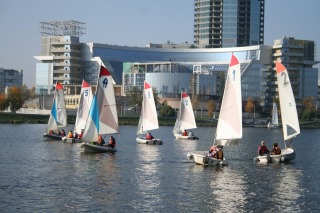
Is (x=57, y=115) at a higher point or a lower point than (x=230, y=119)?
lower

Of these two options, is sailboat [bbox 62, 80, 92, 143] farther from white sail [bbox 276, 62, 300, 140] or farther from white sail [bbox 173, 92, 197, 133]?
white sail [bbox 276, 62, 300, 140]

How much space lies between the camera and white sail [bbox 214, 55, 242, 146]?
6412 cm

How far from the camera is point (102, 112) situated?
75.7m

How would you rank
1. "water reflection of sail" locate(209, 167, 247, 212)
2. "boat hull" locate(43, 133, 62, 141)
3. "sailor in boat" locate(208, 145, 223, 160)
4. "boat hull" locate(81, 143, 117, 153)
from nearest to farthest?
"water reflection of sail" locate(209, 167, 247, 212) < "sailor in boat" locate(208, 145, 223, 160) < "boat hull" locate(81, 143, 117, 153) < "boat hull" locate(43, 133, 62, 141)

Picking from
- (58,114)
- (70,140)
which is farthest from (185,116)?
(70,140)

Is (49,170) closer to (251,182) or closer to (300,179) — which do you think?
(251,182)

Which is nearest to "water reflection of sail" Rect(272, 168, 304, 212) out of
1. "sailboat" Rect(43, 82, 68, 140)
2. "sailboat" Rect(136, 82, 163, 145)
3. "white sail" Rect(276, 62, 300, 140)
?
"white sail" Rect(276, 62, 300, 140)

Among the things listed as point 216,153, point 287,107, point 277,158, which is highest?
→ point 287,107

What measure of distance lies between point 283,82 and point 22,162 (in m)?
30.3

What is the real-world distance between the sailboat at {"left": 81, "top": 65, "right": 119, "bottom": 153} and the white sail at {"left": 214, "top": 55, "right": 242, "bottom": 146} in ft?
54.4

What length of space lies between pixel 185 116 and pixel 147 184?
64382 mm

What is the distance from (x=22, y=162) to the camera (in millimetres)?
66562

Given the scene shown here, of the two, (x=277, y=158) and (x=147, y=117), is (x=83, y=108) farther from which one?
(x=277, y=158)

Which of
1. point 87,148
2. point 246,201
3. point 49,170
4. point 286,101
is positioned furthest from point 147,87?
point 246,201
